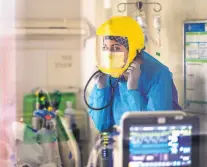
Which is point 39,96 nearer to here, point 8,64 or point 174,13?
point 8,64

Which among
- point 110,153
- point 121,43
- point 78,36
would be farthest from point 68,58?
point 110,153

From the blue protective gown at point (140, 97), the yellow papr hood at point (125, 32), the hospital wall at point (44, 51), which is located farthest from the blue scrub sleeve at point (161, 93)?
the hospital wall at point (44, 51)

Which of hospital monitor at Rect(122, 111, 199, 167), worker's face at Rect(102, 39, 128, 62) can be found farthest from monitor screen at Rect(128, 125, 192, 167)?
worker's face at Rect(102, 39, 128, 62)

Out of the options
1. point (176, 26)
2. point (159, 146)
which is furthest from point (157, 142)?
point (176, 26)

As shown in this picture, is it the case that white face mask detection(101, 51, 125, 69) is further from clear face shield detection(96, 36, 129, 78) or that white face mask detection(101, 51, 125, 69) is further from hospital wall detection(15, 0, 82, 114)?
hospital wall detection(15, 0, 82, 114)

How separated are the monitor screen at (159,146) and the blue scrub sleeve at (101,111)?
0.12m

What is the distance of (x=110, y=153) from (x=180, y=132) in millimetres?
201

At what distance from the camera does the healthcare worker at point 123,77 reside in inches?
44.0

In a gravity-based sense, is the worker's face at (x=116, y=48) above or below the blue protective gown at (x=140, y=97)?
above

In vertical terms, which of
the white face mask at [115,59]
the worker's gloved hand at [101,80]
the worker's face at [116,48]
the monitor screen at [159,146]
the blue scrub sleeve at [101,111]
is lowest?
the monitor screen at [159,146]

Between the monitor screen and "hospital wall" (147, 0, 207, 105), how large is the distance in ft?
0.52

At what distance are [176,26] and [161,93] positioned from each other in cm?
22

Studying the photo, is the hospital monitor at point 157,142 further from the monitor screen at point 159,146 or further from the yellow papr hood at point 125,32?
the yellow papr hood at point 125,32

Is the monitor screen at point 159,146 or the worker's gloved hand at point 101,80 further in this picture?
the worker's gloved hand at point 101,80
